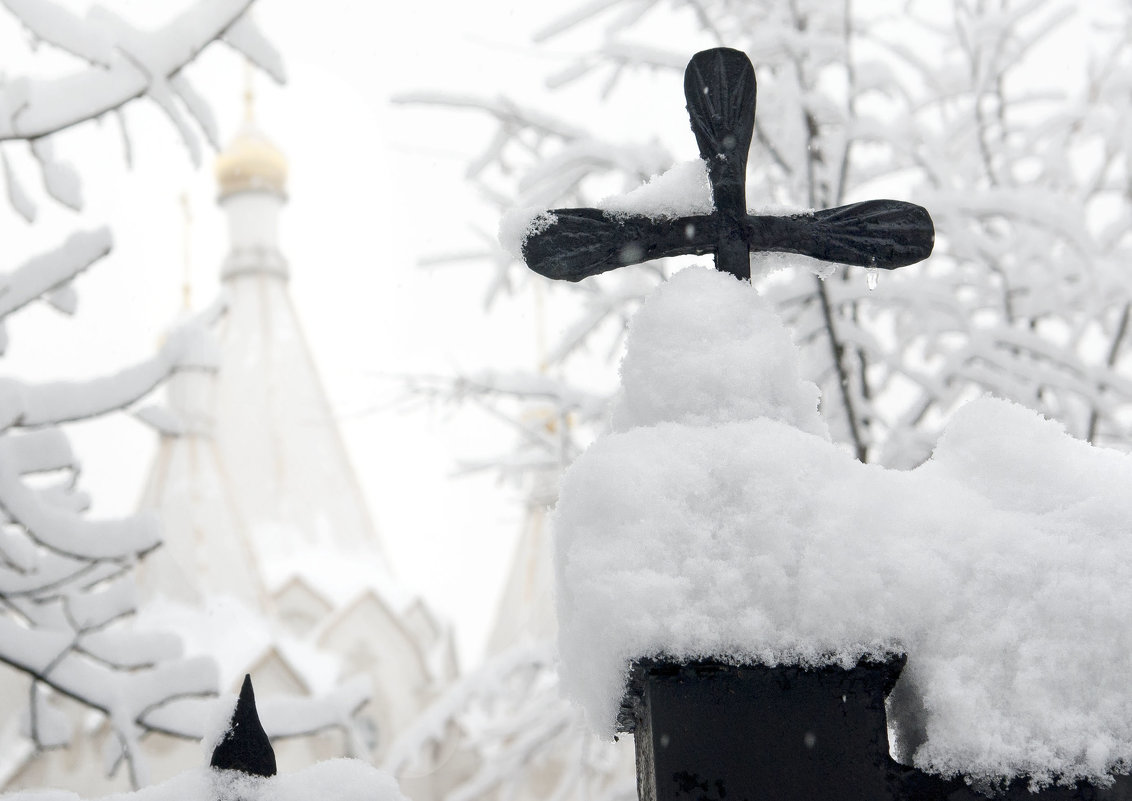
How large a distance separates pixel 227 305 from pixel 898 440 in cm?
274

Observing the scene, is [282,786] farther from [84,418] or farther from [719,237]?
[84,418]

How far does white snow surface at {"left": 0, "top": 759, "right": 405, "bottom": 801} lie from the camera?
1.21 meters

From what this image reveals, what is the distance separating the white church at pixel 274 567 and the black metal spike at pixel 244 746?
7.52 metres

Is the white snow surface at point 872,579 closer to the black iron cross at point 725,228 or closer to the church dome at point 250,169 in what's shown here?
the black iron cross at point 725,228

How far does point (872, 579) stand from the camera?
50.4 inches

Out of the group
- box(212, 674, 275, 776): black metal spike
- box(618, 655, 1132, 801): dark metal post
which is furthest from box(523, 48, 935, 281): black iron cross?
box(212, 674, 275, 776): black metal spike

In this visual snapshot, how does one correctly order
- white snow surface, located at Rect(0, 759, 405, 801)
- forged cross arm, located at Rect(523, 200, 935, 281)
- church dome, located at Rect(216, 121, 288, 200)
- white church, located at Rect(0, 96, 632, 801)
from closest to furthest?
1. white snow surface, located at Rect(0, 759, 405, 801)
2. forged cross arm, located at Rect(523, 200, 935, 281)
3. white church, located at Rect(0, 96, 632, 801)
4. church dome, located at Rect(216, 121, 288, 200)

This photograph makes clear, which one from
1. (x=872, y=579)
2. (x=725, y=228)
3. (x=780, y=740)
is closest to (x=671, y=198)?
(x=725, y=228)

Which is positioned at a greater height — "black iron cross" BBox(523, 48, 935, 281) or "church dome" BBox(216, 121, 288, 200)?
"church dome" BBox(216, 121, 288, 200)

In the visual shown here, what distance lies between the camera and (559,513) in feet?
4.51

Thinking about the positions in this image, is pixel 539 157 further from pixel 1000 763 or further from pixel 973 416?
pixel 1000 763

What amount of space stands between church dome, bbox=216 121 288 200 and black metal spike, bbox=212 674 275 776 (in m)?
20.2

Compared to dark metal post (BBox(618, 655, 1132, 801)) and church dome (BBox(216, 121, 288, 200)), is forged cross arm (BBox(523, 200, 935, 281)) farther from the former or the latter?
church dome (BBox(216, 121, 288, 200))

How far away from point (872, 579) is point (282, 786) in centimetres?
73
